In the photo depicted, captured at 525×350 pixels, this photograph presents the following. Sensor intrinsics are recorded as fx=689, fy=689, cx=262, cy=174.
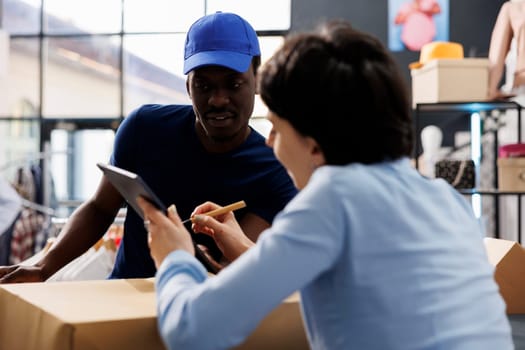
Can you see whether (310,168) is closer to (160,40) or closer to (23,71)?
(160,40)

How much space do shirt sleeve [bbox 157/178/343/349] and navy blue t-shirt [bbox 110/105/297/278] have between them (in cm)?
80

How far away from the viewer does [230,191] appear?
159cm

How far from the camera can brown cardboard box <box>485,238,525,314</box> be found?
1.53 meters

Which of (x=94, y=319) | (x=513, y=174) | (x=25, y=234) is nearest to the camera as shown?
(x=94, y=319)

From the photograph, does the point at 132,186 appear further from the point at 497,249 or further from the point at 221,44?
the point at 497,249

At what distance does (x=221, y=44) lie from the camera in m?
1.49

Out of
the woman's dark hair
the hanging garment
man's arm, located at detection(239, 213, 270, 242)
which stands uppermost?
the woman's dark hair

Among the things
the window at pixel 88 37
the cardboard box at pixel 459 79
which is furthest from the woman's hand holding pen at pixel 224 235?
the window at pixel 88 37

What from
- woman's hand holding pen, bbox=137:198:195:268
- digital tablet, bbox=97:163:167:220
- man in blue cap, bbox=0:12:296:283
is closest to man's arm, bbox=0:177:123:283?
man in blue cap, bbox=0:12:296:283

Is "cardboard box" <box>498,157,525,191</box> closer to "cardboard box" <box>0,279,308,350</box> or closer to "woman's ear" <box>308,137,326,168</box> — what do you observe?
"cardboard box" <box>0,279,308,350</box>

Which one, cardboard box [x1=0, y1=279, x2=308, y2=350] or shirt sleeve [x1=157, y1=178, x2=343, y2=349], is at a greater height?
shirt sleeve [x1=157, y1=178, x2=343, y2=349]

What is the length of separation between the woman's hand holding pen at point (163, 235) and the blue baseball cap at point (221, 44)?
0.57 m

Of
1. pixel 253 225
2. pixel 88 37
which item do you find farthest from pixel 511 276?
pixel 88 37

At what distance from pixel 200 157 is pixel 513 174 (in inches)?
95.9
